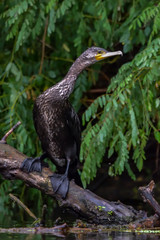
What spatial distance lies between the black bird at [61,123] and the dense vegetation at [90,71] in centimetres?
13

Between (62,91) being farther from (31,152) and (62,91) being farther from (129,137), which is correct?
(31,152)

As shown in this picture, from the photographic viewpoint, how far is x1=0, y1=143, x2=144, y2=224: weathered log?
12.3 ft

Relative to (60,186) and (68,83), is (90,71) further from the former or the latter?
(60,186)

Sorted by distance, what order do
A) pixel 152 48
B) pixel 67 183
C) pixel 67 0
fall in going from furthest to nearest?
pixel 67 0, pixel 152 48, pixel 67 183

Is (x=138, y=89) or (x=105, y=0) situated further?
(x=105, y=0)

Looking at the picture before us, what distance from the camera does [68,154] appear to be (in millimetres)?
4418

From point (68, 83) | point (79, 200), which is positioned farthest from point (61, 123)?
point (79, 200)

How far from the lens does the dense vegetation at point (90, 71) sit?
13.8ft

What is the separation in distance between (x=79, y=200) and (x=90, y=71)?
2703mm

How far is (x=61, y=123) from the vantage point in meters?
4.29

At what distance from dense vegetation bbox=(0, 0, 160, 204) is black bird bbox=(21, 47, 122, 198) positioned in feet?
0.42

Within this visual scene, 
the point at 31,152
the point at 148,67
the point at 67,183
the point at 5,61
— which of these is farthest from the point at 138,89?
the point at 5,61

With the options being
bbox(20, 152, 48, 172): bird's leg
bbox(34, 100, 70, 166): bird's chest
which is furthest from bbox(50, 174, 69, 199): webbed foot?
bbox(34, 100, 70, 166): bird's chest

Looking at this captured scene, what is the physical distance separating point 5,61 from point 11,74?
28 centimetres
